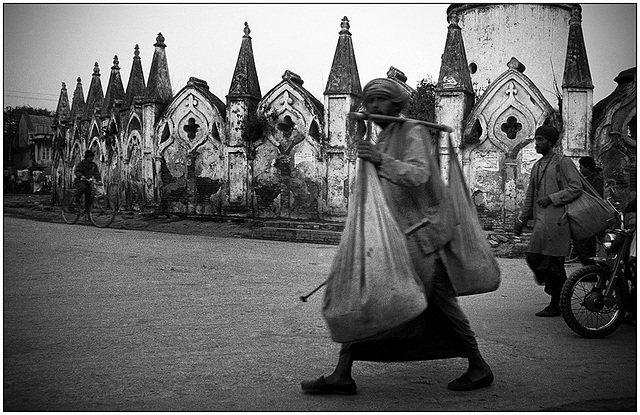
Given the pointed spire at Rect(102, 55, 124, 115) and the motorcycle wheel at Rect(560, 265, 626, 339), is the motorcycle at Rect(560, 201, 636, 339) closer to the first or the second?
the motorcycle wheel at Rect(560, 265, 626, 339)

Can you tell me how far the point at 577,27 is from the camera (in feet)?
49.1

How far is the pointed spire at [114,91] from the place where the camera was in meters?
22.8

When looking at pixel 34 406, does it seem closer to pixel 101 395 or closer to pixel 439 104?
pixel 101 395

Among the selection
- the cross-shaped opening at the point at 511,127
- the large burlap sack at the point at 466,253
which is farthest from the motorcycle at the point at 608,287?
the cross-shaped opening at the point at 511,127

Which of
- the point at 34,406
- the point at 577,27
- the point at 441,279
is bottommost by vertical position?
the point at 34,406

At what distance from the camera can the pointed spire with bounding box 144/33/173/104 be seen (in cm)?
1984

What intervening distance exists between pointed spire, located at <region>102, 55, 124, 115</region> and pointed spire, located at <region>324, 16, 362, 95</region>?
9.04 meters

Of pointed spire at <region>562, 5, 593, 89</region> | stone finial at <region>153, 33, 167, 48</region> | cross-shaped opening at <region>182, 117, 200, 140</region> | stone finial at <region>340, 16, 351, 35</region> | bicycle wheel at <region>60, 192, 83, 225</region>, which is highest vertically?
stone finial at <region>153, 33, 167, 48</region>

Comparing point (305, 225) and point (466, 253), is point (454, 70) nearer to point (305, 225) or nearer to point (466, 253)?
point (305, 225)

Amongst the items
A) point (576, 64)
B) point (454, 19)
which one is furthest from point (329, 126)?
point (576, 64)

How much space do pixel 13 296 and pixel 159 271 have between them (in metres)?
2.42

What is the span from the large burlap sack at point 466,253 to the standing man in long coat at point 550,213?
227 cm

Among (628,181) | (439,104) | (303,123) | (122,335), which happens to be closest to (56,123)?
(303,123)

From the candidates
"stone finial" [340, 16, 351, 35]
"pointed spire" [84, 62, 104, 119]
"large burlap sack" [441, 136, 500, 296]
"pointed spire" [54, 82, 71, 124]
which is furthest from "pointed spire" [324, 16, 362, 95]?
"pointed spire" [54, 82, 71, 124]
